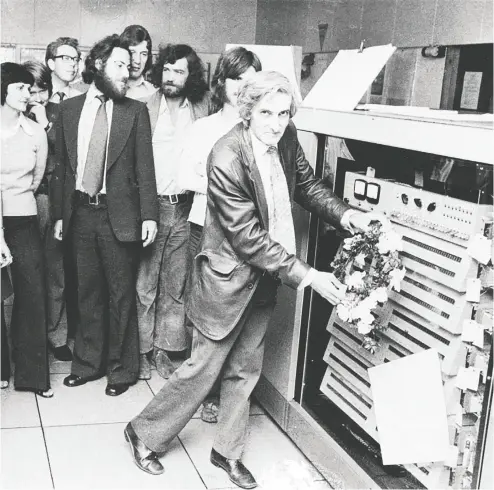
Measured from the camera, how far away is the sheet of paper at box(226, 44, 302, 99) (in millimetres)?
3249

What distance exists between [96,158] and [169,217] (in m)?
0.49

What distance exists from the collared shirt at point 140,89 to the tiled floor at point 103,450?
1.64 metres

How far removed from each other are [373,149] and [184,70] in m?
1.46

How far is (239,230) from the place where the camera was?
8.16ft

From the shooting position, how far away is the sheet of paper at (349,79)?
2.72m

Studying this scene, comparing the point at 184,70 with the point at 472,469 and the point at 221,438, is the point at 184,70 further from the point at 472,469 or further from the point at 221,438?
the point at 472,469

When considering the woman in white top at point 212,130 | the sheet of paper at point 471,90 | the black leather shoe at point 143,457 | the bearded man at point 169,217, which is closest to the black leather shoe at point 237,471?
the black leather shoe at point 143,457

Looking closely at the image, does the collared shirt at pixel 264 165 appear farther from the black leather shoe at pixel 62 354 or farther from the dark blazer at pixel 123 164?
the black leather shoe at pixel 62 354

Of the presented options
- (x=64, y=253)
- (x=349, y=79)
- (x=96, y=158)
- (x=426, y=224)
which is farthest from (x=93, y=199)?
(x=426, y=224)

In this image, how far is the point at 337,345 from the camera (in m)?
2.82

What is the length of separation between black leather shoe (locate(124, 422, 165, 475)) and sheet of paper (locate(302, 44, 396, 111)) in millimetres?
1483

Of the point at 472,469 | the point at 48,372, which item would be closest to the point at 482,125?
the point at 472,469

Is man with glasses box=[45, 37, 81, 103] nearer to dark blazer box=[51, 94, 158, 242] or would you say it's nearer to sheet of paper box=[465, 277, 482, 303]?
dark blazer box=[51, 94, 158, 242]

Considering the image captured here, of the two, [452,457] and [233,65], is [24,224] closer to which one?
[233,65]
